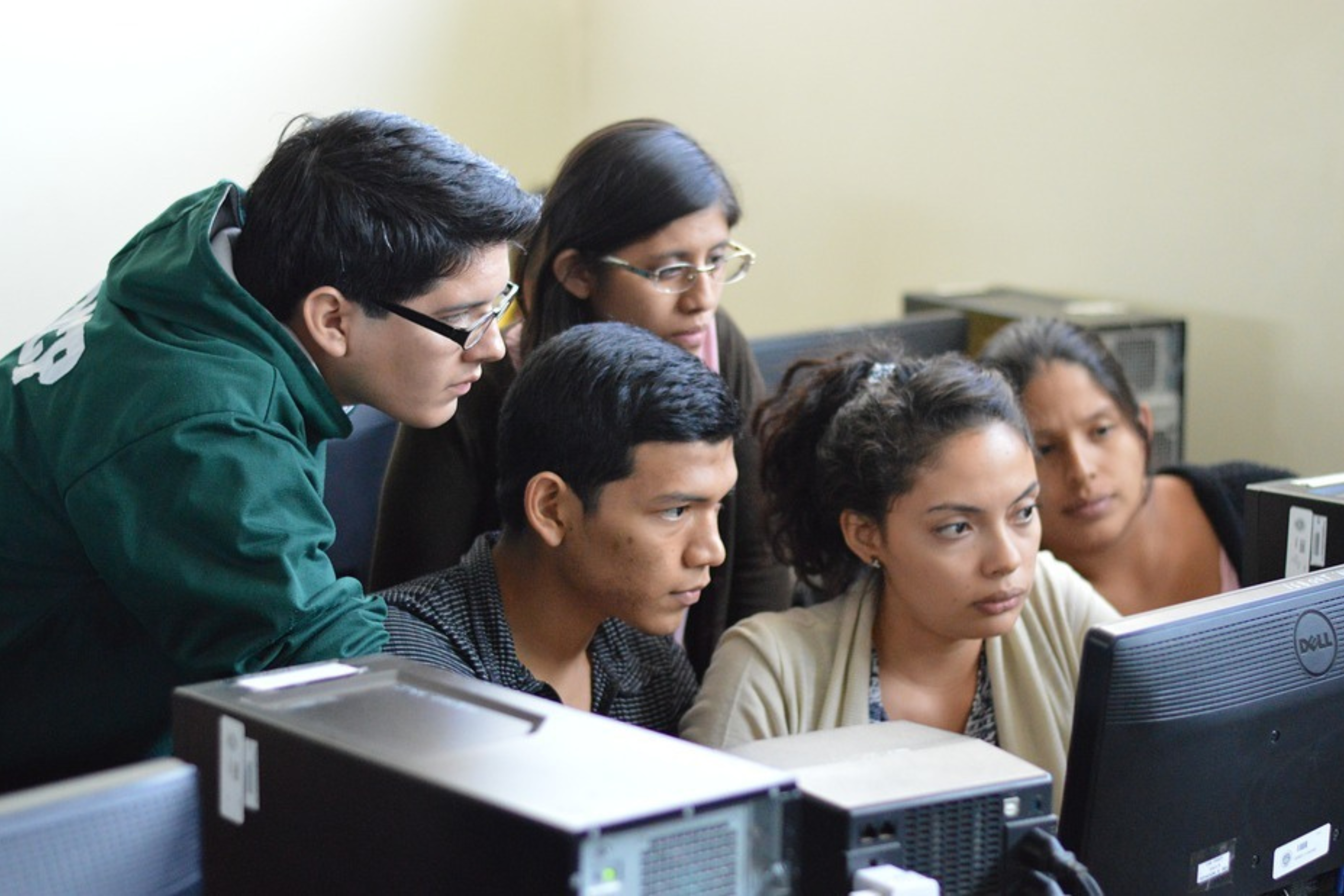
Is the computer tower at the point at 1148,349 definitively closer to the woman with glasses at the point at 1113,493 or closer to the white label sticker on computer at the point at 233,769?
the woman with glasses at the point at 1113,493

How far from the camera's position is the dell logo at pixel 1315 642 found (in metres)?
1.27

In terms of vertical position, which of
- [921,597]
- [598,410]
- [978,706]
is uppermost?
[598,410]

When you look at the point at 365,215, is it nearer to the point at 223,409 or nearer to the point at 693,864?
the point at 223,409

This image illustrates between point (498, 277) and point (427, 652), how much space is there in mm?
361

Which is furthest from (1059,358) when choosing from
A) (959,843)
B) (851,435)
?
(959,843)

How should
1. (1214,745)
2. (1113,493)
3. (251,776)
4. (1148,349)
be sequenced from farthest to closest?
(1148,349)
(1113,493)
(1214,745)
(251,776)

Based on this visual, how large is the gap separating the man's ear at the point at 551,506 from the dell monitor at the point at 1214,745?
2.07 ft

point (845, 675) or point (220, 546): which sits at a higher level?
point (220, 546)

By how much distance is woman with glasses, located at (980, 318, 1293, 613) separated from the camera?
2.19 meters

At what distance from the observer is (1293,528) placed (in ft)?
5.26

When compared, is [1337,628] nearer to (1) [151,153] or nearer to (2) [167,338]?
(2) [167,338]

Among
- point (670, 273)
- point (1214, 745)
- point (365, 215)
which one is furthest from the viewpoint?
point (670, 273)

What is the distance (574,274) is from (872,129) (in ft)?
6.82

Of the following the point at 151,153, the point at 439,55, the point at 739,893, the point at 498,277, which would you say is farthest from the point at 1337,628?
the point at 439,55
